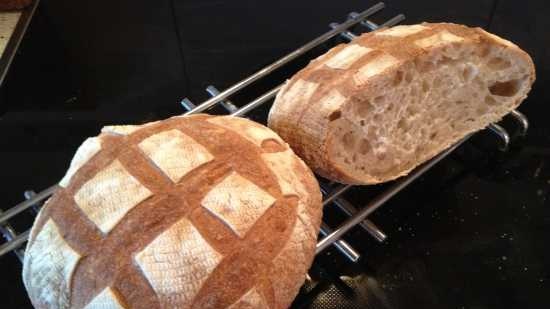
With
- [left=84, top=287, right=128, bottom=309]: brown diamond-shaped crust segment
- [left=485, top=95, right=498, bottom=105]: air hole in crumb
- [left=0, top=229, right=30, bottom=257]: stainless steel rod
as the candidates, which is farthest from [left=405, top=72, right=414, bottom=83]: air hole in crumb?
[left=0, top=229, right=30, bottom=257]: stainless steel rod

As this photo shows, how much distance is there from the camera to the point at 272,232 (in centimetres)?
78

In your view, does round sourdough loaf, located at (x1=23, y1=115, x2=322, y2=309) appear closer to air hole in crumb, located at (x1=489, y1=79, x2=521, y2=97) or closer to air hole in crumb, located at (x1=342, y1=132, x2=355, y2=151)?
air hole in crumb, located at (x1=342, y1=132, x2=355, y2=151)

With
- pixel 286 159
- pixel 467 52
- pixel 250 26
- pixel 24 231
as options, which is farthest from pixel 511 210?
pixel 24 231

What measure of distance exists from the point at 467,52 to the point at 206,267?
706 mm

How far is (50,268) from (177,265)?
208mm

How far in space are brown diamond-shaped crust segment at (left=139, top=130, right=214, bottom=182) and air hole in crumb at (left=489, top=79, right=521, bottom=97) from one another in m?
0.71

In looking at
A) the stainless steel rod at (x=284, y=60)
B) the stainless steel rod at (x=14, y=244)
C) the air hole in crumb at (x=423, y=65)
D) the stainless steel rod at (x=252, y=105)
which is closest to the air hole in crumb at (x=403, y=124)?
the air hole in crumb at (x=423, y=65)

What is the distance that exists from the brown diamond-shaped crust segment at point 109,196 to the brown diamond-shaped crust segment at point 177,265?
8 centimetres

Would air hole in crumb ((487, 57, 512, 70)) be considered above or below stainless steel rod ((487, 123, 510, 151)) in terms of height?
above

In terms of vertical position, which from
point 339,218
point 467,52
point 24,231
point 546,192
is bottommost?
point 546,192

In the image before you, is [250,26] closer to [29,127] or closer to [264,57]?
[264,57]

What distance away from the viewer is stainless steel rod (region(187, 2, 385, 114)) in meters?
1.26

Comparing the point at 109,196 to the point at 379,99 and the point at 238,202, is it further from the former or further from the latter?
the point at 379,99

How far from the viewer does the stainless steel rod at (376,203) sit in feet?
3.32
